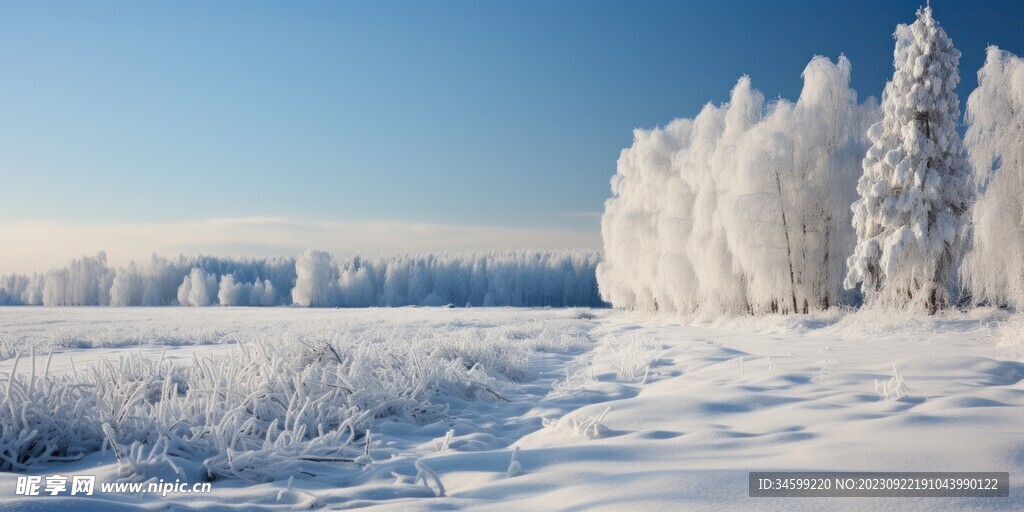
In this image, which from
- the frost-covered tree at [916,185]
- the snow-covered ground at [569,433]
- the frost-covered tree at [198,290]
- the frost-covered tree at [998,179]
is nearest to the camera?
the snow-covered ground at [569,433]

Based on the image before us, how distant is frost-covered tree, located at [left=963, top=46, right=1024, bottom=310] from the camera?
1322 cm

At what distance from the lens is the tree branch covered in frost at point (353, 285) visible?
79125 millimetres

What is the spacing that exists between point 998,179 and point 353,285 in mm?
77465

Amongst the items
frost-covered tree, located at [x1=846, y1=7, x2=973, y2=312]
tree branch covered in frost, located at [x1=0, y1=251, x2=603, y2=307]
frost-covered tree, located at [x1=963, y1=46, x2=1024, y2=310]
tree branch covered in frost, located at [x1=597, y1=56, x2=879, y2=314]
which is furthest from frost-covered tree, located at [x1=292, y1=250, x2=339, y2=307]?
frost-covered tree, located at [x1=963, y1=46, x2=1024, y2=310]

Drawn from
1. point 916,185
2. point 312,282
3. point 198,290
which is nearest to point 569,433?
point 916,185

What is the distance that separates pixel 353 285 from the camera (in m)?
81.8

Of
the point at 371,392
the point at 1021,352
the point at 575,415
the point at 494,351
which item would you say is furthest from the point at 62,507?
the point at 1021,352

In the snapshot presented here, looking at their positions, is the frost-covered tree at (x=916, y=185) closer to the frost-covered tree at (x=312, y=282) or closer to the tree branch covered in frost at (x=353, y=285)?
the tree branch covered in frost at (x=353, y=285)

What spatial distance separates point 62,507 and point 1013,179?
18.3 metres

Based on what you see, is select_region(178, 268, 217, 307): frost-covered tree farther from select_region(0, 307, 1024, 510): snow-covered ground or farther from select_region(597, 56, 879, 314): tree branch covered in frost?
select_region(0, 307, 1024, 510): snow-covered ground

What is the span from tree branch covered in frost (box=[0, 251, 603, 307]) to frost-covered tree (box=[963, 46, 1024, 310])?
65.2 metres

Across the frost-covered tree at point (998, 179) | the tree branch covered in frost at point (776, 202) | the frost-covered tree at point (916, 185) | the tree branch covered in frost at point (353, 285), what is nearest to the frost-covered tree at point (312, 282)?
the tree branch covered in frost at point (353, 285)

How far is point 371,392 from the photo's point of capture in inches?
181

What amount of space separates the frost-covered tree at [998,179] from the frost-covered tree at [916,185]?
0.79 meters
